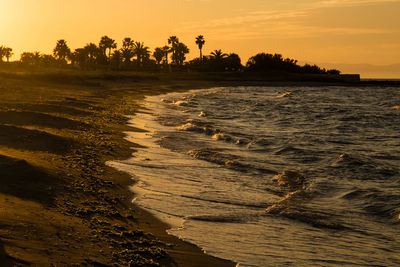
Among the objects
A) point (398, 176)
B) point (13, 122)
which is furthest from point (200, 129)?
point (398, 176)

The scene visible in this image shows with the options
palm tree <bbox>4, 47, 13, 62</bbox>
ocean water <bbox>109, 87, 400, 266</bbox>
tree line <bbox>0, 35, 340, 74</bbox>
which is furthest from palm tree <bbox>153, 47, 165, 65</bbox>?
ocean water <bbox>109, 87, 400, 266</bbox>

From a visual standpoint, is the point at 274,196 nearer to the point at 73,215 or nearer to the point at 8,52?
the point at 73,215

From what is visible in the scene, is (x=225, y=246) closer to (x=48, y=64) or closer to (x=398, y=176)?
(x=398, y=176)

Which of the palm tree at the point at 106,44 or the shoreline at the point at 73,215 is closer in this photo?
the shoreline at the point at 73,215

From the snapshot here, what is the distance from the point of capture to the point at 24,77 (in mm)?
48031

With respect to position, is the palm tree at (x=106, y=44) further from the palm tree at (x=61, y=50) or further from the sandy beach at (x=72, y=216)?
the sandy beach at (x=72, y=216)

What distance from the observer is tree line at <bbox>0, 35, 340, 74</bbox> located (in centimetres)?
12412

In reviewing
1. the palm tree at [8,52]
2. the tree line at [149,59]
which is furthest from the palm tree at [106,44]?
the palm tree at [8,52]

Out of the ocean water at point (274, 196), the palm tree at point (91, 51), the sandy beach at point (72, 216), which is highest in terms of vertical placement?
the palm tree at point (91, 51)

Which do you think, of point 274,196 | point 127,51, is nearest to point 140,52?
point 127,51

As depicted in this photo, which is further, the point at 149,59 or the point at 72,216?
the point at 149,59

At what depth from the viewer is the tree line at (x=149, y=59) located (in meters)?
124

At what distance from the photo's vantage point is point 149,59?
142000 mm

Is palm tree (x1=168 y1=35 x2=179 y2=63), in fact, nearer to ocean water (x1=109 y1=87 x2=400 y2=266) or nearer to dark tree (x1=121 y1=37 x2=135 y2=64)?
dark tree (x1=121 y1=37 x2=135 y2=64)
